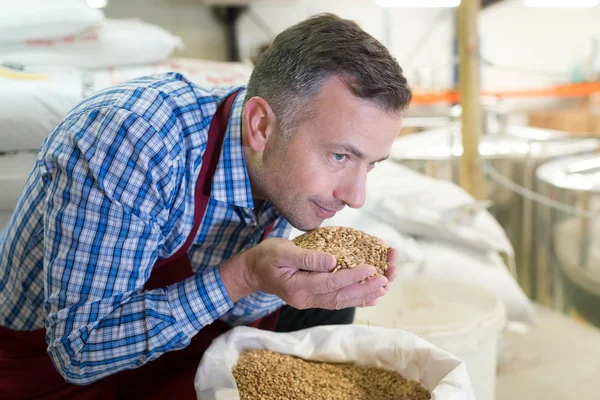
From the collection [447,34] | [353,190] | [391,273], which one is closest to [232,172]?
[353,190]

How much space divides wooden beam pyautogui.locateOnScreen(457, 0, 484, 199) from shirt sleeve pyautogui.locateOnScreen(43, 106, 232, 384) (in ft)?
4.83

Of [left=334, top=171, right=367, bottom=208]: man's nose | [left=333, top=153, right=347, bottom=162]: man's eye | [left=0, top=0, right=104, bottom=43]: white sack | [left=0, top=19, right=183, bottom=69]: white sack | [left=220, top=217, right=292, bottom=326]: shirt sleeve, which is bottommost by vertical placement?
[left=220, top=217, right=292, bottom=326]: shirt sleeve

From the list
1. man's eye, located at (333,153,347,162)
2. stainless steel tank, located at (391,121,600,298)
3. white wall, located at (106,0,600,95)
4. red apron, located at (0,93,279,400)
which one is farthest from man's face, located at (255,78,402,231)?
white wall, located at (106,0,600,95)

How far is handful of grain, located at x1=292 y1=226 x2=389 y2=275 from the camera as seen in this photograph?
0.82 m

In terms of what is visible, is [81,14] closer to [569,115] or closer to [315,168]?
[315,168]

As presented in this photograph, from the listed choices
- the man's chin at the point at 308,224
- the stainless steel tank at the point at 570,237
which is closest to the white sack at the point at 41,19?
the man's chin at the point at 308,224

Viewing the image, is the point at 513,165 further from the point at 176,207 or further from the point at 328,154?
the point at 176,207

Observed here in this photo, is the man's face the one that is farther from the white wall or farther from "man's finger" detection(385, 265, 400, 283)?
the white wall

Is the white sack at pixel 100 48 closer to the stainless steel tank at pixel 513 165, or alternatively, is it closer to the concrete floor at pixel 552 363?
the stainless steel tank at pixel 513 165

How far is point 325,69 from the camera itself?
0.86m

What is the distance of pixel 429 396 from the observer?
82 centimetres

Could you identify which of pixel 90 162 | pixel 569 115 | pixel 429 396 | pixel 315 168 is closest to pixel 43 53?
pixel 90 162

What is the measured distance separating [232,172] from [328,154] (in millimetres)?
170

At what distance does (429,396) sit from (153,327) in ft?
1.35
